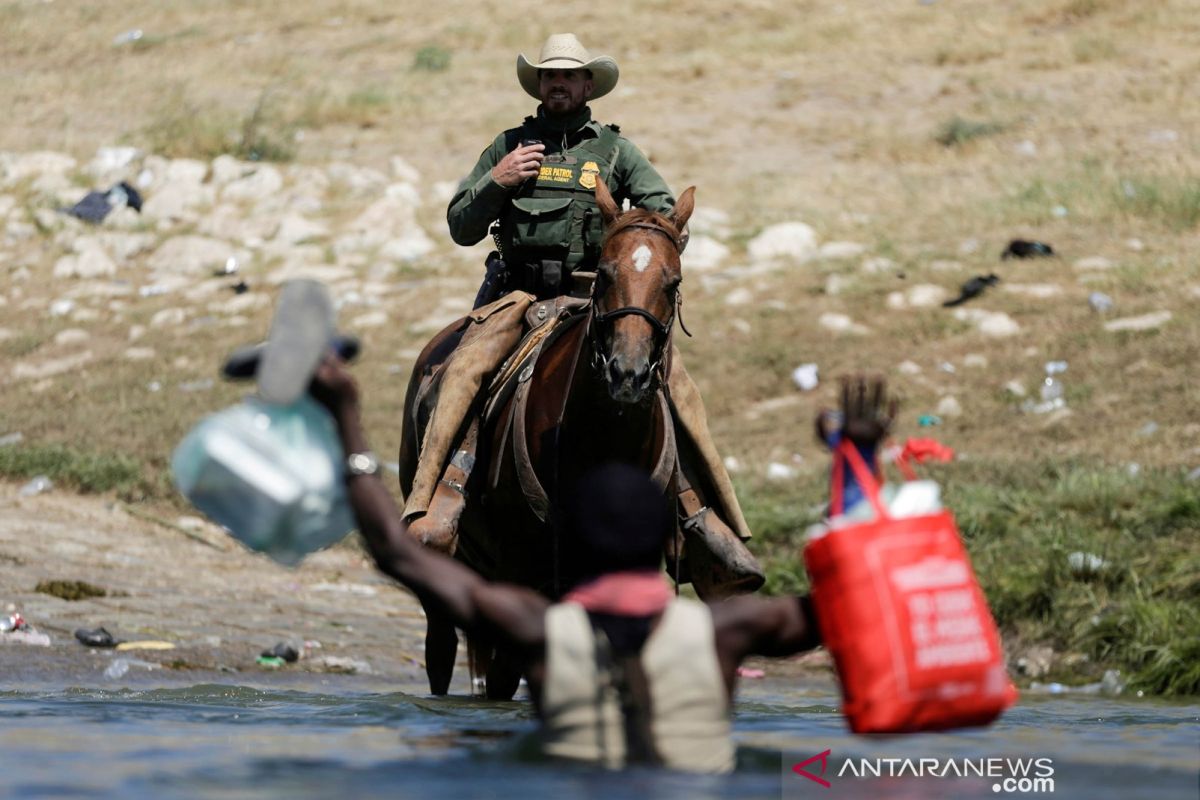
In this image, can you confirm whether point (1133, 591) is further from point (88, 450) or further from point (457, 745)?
point (88, 450)

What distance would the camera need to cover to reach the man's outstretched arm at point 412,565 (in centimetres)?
444

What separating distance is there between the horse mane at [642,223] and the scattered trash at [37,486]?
7.24 m

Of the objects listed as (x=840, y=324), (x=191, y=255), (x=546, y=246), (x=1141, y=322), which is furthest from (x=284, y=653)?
(x=191, y=255)

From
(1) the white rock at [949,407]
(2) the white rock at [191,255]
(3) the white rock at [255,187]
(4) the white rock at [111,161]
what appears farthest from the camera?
(4) the white rock at [111,161]

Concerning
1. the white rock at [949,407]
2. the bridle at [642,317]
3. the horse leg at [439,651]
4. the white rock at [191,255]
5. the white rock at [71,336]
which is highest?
the bridle at [642,317]

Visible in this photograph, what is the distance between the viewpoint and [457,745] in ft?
21.5

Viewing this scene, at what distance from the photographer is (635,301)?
7254mm

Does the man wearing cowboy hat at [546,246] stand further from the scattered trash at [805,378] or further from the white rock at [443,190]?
the white rock at [443,190]

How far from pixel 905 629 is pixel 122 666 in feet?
20.2

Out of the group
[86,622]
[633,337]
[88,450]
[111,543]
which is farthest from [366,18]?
[633,337]

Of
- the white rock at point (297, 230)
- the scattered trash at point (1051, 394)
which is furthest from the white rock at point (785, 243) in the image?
the white rock at point (297, 230)

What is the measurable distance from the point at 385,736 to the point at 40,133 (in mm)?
19088

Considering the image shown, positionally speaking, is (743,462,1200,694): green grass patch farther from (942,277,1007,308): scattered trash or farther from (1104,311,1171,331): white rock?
(942,277,1007,308): scattered trash

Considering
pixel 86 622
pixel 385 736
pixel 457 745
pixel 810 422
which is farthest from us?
pixel 810 422
